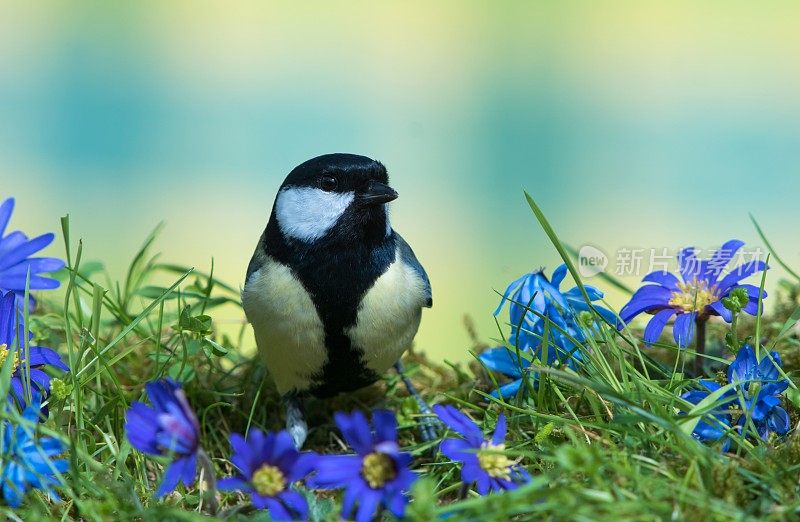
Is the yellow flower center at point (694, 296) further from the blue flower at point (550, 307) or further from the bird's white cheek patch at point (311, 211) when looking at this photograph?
the bird's white cheek patch at point (311, 211)

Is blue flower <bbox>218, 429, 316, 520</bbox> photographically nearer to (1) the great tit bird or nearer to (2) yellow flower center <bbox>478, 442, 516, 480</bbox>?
(2) yellow flower center <bbox>478, 442, 516, 480</bbox>

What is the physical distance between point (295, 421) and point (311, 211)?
0.37 metres

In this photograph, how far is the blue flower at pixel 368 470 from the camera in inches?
30.3

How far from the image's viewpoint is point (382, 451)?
0.77 meters

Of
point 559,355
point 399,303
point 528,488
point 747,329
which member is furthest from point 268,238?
point 747,329

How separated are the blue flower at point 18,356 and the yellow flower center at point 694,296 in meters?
0.84

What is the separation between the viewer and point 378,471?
792 millimetres

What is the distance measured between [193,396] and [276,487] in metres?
0.64

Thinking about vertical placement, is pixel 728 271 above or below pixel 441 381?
above

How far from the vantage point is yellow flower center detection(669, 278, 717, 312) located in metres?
1.20

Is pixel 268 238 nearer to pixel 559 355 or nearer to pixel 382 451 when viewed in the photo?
pixel 559 355

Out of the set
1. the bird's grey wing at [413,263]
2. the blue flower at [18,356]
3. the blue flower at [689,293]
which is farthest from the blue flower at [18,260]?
the blue flower at [689,293]

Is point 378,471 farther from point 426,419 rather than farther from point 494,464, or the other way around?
point 426,419

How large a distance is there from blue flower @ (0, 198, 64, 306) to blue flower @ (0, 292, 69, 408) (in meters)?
0.10
